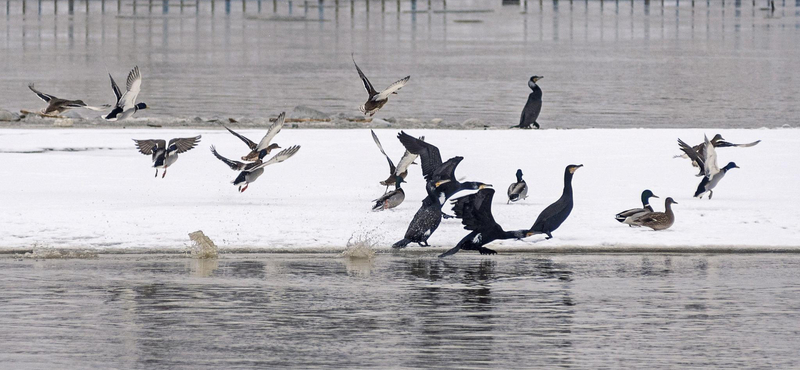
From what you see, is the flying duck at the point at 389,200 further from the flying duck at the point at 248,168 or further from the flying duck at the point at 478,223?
the flying duck at the point at 478,223

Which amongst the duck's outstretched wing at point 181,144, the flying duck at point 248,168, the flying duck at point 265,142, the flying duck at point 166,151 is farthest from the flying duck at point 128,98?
the flying duck at point 248,168

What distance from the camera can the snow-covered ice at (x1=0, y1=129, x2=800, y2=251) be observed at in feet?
43.8

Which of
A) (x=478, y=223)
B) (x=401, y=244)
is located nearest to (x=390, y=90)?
(x=401, y=244)

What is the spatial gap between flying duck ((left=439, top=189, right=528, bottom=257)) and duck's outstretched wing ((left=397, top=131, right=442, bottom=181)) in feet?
3.79

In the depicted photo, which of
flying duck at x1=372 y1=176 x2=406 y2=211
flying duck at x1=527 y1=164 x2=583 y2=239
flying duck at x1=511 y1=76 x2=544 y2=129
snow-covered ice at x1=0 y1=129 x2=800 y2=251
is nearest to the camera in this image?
flying duck at x1=527 y1=164 x2=583 y2=239

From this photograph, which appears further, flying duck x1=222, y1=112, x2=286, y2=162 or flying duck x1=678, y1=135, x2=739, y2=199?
flying duck x1=222, y1=112, x2=286, y2=162

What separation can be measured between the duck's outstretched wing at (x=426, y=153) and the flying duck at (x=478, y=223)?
45.5 inches

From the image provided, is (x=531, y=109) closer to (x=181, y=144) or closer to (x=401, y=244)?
(x=181, y=144)

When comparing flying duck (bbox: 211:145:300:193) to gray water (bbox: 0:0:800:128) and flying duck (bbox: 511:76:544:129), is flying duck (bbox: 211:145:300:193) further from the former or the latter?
gray water (bbox: 0:0:800:128)

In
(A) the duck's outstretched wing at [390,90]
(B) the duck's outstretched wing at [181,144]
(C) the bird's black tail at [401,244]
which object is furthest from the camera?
(A) the duck's outstretched wing at [390,90]

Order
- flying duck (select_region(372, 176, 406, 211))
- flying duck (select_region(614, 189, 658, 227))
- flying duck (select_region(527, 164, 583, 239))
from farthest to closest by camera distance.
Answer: flying duck (select_region(372, 176, 406, 211))
flying duck (select_region(614, 189, 658, 227))
flying duck (select_region(527, 164, 583, 239))

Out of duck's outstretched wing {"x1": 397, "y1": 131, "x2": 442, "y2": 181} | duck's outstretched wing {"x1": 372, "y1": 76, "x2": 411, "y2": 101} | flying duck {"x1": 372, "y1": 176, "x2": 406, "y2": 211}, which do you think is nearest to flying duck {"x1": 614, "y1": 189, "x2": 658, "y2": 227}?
duck's outstretched wing {"x1": 397, "y1": 131, "x2": 442, "y2": 181}

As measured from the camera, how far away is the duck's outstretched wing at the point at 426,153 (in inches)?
529

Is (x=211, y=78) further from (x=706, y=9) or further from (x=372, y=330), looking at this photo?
(x=706, y=9)
